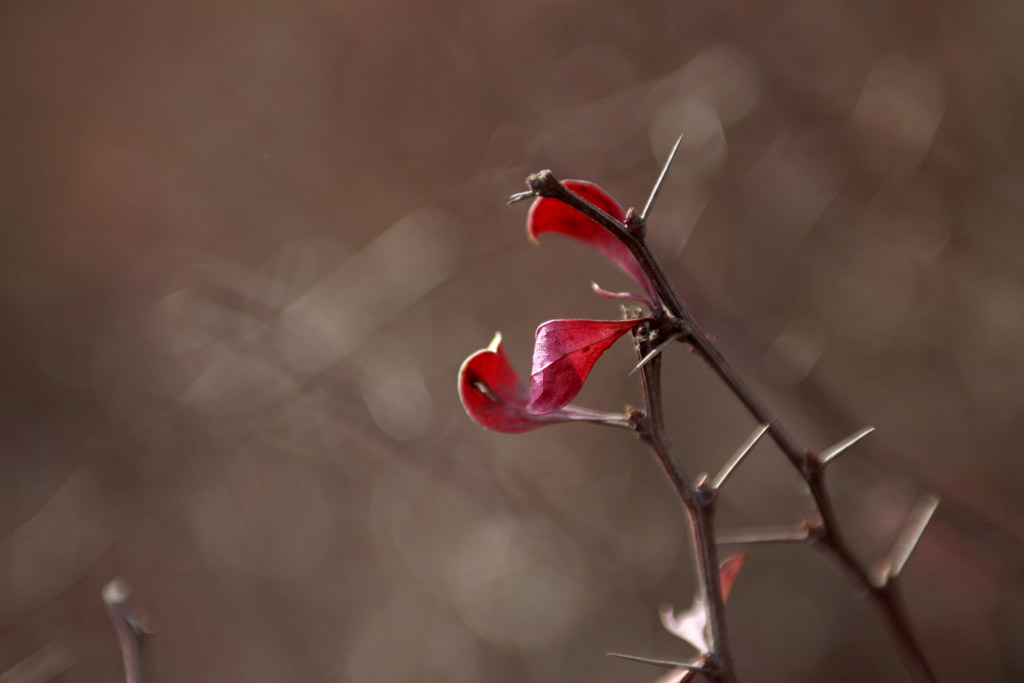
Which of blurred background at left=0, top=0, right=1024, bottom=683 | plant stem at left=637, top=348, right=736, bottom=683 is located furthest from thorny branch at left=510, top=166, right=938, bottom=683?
blurred background at left=0, top=0, right=1024, bottom=683

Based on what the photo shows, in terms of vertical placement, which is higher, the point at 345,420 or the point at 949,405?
the point at 345,420

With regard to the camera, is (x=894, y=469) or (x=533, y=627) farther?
(x=533, y=627)

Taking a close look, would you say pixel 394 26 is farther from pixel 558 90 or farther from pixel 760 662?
pixel 760 662

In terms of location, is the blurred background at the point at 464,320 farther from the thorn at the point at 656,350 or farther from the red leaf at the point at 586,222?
the thorn at the point at 656,350

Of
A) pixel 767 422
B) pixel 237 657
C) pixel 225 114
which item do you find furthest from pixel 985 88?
pixel 237 657

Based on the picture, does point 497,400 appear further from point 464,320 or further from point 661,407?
point 464,320

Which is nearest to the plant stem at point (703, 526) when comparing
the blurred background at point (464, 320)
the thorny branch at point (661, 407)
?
the thorny branch at point (661, 407)
